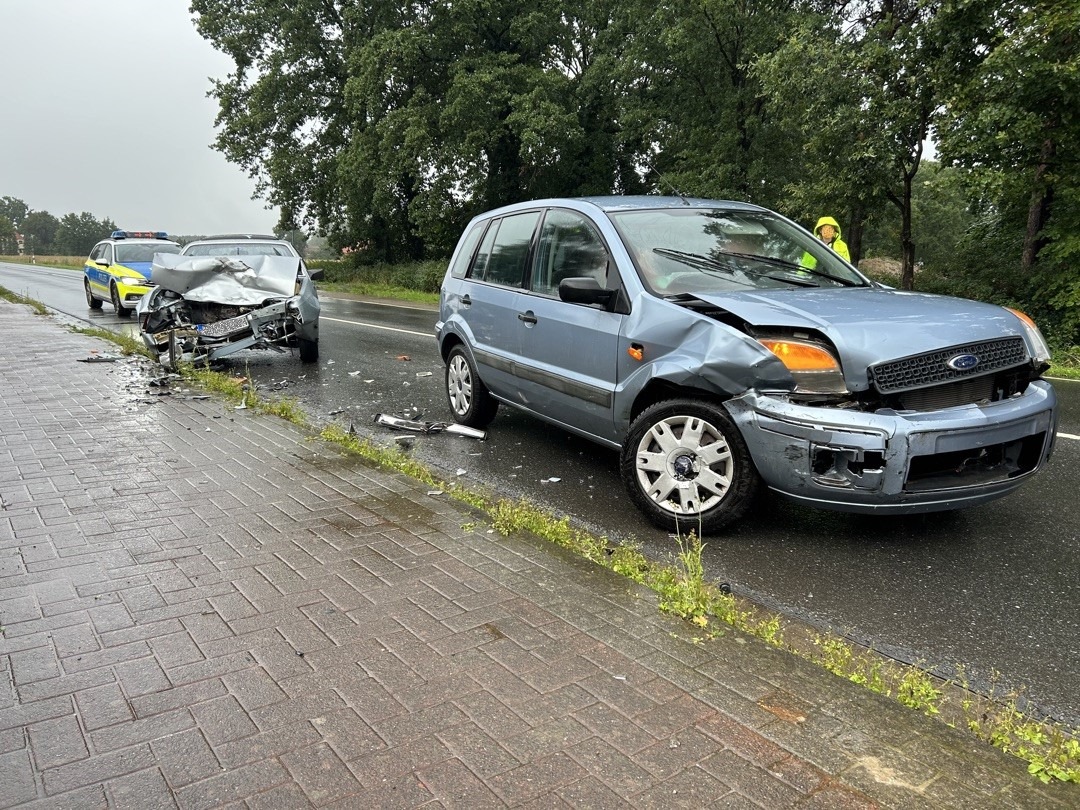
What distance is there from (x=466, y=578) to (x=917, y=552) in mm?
2469

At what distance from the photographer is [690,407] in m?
4.20

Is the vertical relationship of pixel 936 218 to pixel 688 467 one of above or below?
above

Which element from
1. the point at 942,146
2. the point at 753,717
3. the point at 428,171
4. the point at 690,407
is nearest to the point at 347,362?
the point at 690,407

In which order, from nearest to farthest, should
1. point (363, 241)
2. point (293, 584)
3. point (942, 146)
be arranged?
point (293, 584) < point (942, 146) < point (363, 241)

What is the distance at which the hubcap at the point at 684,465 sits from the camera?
412 cm

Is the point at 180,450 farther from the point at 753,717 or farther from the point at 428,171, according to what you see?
the point at 428,171

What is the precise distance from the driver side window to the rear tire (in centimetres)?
595

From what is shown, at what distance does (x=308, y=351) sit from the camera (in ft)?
35.6

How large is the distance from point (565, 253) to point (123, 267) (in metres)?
15.5

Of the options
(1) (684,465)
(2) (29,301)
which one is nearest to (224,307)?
(1) (684,465)

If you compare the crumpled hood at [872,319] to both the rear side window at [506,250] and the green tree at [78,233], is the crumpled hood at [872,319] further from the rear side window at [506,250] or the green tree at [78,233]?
the green tree at [78,233]

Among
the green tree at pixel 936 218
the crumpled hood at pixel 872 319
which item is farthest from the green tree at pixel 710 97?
the crumpled hood at pixel 872 319

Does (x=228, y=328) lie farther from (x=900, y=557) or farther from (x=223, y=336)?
(x=900, y=557)

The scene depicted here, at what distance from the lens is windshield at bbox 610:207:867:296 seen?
475 cm
